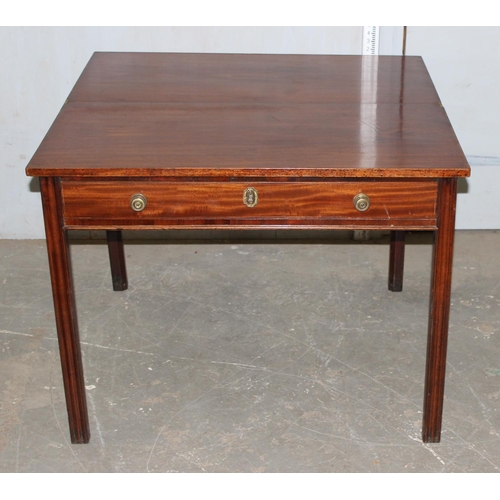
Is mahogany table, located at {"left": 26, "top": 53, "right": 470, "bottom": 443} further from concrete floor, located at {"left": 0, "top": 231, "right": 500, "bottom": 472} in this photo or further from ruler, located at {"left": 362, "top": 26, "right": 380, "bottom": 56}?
ruler, located at {"left": 362, "top": 26, "right": 380, "bottom": 56}

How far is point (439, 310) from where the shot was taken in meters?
2.55

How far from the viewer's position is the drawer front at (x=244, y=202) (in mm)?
2395

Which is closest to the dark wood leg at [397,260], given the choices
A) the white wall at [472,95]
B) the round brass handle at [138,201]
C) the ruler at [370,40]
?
the white wall at [472,95]

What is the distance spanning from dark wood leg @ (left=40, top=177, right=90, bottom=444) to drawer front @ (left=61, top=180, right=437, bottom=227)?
1.5 inches

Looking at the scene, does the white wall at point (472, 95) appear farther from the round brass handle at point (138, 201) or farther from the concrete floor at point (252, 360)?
the round brass handle at point (138, 201)

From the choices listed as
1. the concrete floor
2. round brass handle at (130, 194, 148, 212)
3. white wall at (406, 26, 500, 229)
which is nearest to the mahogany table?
round brass handle at (130, 194, 148, 212)

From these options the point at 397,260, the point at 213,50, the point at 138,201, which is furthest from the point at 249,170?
the point at 213,50

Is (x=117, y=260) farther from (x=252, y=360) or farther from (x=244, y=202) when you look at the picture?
(x=244, y=202)

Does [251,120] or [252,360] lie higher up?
[251,120]

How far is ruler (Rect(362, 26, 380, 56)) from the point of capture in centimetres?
357

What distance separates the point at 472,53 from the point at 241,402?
1715 millimetres

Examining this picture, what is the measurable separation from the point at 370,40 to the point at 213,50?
0.61 meters

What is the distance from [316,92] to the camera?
2.89 meters

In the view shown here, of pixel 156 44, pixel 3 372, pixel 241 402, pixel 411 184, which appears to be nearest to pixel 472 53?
pixel 156 44
